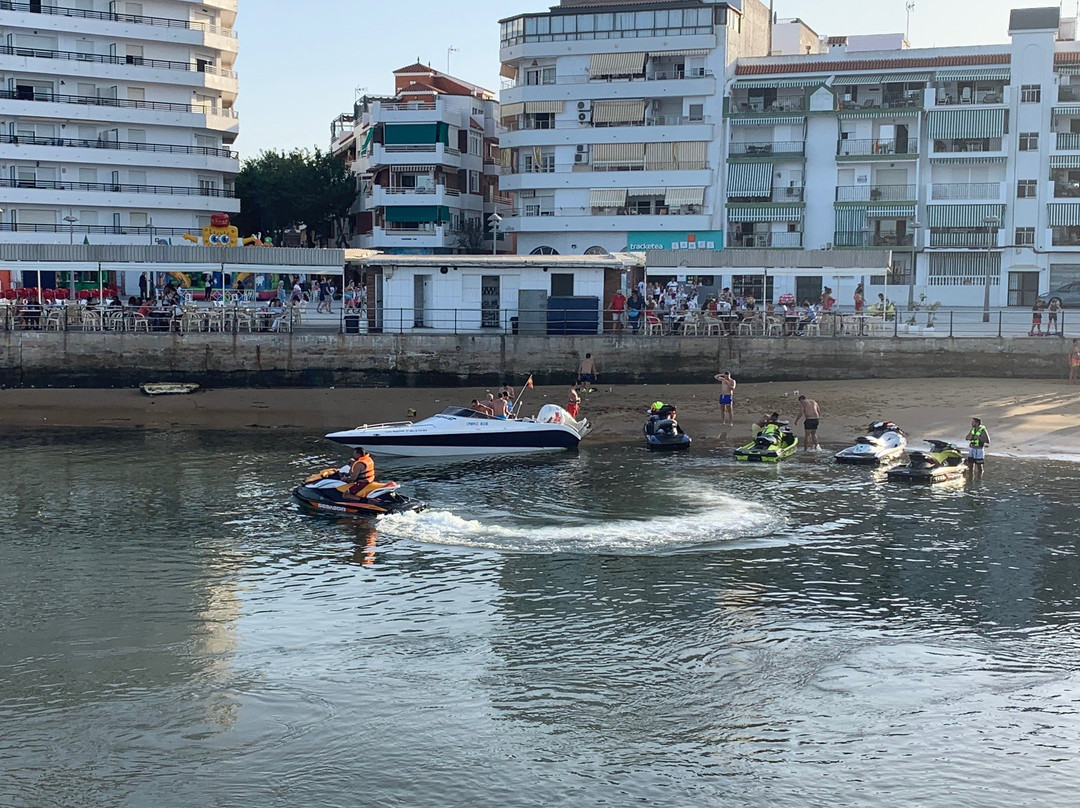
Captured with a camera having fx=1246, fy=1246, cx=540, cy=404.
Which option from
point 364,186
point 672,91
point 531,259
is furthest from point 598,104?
point 531,259

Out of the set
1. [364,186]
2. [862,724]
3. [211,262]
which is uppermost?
[364,186]

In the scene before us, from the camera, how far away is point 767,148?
2562 inches

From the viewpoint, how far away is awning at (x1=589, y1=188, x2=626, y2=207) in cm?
6638

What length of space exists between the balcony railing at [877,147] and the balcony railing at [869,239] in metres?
3.99

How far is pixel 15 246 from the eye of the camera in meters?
44.9

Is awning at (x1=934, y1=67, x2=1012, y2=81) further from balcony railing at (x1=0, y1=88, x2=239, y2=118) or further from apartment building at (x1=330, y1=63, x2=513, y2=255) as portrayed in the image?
balcony railing at (x1=0, y1=88, x2=239, y2=118)

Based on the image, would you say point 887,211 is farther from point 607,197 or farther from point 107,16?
point 107,16

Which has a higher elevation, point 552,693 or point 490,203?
point 490,203

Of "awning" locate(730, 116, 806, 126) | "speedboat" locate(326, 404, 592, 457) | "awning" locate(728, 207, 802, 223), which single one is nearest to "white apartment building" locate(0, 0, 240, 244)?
"awning" locate(728, 207, 802, 223)

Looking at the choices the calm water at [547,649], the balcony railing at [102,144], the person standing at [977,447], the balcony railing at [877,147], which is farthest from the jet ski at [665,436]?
the balcony railing at [102,144]

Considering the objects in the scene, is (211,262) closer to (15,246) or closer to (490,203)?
(15,246)

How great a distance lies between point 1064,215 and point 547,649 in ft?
176

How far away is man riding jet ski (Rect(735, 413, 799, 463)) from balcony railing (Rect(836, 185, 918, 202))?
36.3 m

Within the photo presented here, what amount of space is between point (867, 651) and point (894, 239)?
50.7 meters
